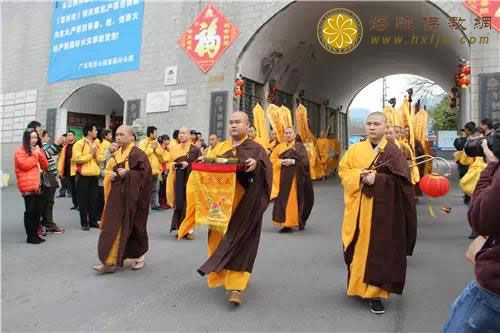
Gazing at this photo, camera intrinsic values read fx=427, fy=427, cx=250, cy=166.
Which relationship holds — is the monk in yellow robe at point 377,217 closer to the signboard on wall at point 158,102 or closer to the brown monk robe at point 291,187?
the brown monk robe at point 291,187

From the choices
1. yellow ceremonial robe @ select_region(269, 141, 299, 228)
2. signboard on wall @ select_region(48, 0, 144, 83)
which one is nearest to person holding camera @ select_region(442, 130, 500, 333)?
yellow ceremonial robe @ select_region(269, 141, 299, 228)

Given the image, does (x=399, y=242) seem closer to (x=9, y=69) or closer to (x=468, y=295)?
(x=468, y=295)

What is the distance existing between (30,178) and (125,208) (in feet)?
6.19

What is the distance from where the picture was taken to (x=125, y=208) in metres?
4.16

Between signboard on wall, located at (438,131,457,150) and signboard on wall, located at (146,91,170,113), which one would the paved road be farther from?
signboard on wall, located at (438,131,457,150)

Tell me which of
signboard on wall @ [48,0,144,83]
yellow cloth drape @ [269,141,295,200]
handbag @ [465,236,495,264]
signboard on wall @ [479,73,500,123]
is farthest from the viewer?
signboard on wall @ [48,0,144,83]

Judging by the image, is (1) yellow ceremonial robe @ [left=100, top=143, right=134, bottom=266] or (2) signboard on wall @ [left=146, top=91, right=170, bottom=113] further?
(2) signboard on wall @ [left=146, top=91, right=170, bottom=113]

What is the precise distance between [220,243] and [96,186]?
375 cm

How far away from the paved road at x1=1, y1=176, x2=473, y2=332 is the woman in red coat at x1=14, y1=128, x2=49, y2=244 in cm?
28

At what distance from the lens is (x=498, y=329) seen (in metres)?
1.47

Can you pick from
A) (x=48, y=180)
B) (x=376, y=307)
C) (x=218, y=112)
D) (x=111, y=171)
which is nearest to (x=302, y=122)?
(x=218, y=112)

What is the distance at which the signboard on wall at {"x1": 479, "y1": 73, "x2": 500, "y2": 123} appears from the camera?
8.78 m

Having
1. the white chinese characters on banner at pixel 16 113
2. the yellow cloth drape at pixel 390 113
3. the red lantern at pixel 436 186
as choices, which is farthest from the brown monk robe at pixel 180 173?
the white chinese characters on banner at pixel 16 113

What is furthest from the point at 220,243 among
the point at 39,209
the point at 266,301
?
the point at 39,209
